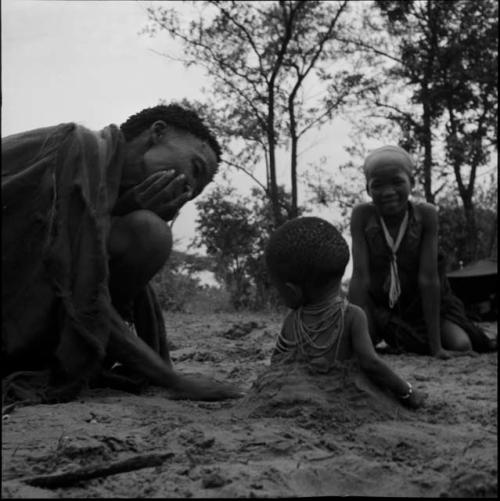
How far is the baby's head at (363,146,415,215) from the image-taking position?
5.11m

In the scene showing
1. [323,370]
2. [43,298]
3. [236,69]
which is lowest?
[323,370]

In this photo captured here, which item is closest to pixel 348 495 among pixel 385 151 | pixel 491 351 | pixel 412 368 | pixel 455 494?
pixel 455 494

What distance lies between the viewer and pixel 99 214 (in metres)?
3.51

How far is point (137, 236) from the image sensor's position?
3627 mm

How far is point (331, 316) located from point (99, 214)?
1.05m

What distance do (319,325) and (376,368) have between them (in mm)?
264

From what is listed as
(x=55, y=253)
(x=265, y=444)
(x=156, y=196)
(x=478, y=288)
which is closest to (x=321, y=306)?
(x=265, y=444)

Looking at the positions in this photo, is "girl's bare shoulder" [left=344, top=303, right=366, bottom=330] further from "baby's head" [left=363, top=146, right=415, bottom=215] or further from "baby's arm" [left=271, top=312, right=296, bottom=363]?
"baby's head" [left=363, top=146, right=415, bottom=215]

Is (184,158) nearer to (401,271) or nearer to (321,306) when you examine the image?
(321,306)

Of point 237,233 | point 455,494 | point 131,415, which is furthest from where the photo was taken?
point 237,233

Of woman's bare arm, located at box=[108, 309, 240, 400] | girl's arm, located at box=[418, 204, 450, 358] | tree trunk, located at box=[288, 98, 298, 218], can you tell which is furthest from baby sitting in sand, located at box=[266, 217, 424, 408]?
tree trunk, located at box=[288, 98, 298, 218]

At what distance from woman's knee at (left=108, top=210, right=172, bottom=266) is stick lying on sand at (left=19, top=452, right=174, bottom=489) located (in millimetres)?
1453

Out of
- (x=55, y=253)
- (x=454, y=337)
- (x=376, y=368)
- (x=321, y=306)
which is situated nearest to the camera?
(x=376, y=368)

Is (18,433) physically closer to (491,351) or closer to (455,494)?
(455,494)
